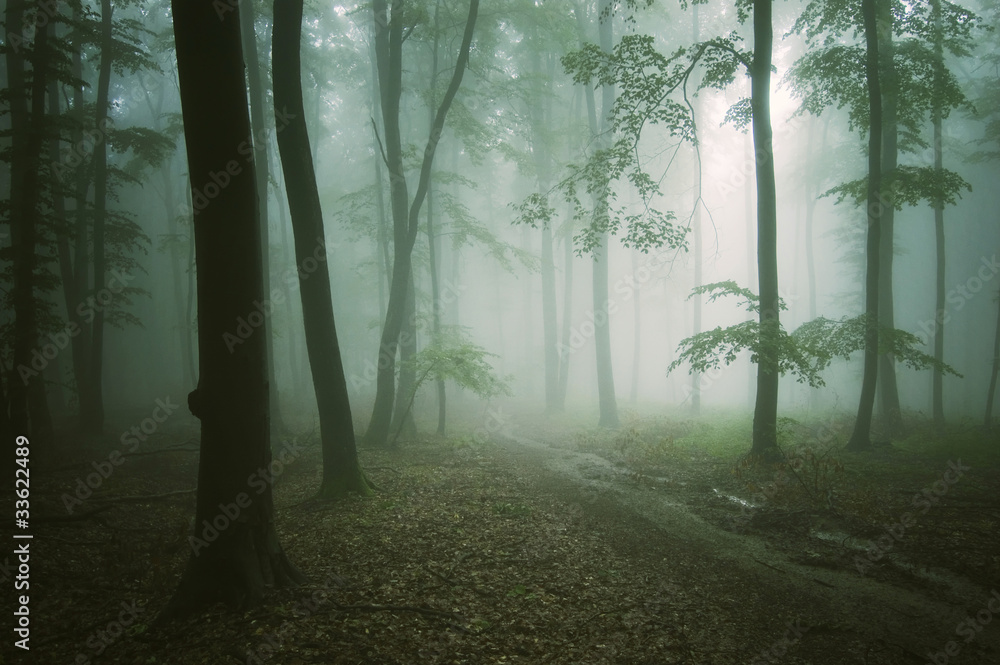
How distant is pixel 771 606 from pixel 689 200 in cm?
2503

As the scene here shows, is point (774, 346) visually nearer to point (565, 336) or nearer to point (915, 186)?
point (915, 186)

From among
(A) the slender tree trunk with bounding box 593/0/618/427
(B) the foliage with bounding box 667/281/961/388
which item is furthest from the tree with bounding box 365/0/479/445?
(A) the slender tree trunk with bounding box 593/0/618/427

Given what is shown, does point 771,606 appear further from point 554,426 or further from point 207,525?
point 554,426

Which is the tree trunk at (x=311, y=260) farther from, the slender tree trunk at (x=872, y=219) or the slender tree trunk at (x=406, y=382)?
the slender tree trunk at (x=872, y=219)

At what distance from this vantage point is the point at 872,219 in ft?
33.7

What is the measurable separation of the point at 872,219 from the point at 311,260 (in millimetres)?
11294

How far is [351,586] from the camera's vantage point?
15.9ft

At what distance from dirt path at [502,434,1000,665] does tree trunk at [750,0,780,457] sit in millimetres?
3578

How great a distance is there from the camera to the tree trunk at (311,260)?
7.20m

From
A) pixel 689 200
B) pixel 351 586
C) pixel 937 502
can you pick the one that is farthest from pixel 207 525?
pixel 689 200

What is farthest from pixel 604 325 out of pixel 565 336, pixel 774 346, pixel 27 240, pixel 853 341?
pixel 27 240

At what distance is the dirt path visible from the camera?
3965mm

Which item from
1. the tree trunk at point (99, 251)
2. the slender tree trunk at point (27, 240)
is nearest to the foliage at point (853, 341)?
the slender tree trunk at point (27, 240)

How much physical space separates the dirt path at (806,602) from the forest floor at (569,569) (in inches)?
0.9
